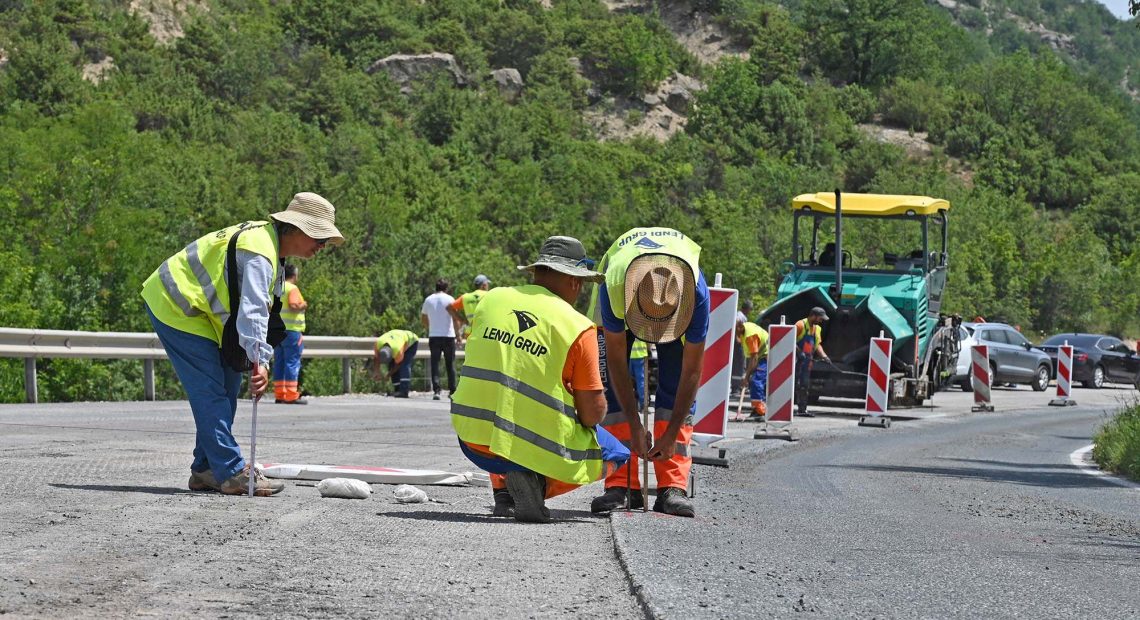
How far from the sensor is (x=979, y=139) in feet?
395

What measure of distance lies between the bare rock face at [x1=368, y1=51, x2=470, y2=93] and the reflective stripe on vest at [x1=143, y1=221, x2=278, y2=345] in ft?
353

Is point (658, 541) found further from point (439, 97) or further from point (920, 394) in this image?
point (439, 97)

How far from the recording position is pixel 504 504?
7.84 meters

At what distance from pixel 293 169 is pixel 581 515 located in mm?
68786

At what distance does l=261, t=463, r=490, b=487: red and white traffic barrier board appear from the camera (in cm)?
920

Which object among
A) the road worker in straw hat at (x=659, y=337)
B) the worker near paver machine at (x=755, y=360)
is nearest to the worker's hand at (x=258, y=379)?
the road worker in straw hat at (x=659, y=337)

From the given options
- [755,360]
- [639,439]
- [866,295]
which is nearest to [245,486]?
[639,439]

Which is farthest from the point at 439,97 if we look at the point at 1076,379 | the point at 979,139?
the point at 1076,379

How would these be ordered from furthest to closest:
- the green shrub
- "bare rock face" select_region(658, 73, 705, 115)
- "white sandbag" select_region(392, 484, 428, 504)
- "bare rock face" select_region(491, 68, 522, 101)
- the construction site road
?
"bare rock face" select_region(658, 73, 705, 115) → "bare rock face" select_region(491, 68, 522, 101) → the green shrub → "white sandbag" select_region(392, 484, 428, 504) → the construction site road

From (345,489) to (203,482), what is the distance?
0.78m

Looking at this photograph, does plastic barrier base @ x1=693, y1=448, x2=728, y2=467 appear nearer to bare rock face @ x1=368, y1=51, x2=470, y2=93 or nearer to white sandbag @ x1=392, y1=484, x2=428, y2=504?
white sandbag @ x1=392, y1=484, x2=428, y2=504

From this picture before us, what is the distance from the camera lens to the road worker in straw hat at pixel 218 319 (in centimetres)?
803

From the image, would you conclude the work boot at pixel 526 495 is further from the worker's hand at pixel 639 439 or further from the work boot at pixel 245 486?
the work boot at pixel 245 486

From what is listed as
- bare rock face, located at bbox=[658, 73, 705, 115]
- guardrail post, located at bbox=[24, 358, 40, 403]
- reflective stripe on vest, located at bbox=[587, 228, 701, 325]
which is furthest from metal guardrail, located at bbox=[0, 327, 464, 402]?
bare rock face, located at bbox=[658, 73, 705, 115]
